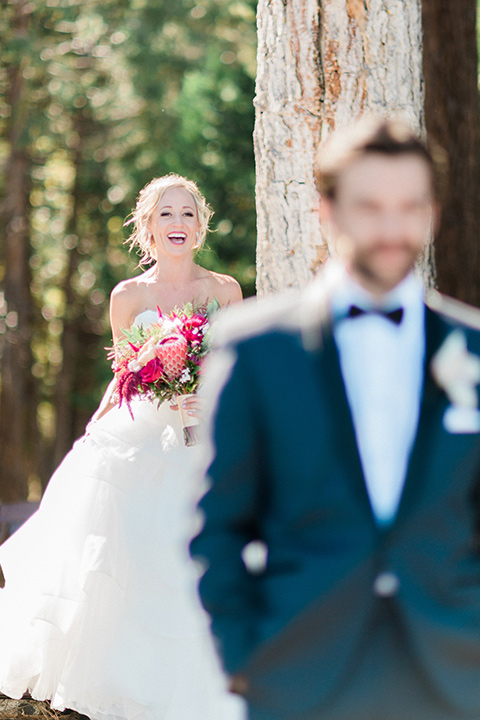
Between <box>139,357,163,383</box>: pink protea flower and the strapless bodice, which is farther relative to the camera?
the strapless bodice

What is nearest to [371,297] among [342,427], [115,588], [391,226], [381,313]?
[381,313]

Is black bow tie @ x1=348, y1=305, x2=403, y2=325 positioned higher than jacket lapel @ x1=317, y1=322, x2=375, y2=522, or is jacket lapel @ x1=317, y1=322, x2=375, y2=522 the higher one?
black bow tie @ x1=348, y1=305, x2=403, y2=325

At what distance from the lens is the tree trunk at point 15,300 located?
49.2 feet

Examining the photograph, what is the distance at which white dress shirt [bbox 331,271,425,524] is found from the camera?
5.35ft

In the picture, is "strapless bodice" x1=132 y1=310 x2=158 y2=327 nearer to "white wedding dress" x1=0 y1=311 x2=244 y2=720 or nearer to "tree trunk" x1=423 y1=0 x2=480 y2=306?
"white wedding dress" x1=0 y1=311 x2=244 y2=720

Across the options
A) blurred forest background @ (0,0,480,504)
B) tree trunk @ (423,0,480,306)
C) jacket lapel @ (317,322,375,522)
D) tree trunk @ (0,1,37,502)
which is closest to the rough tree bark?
jacket lapel @ (317,322,375,522)

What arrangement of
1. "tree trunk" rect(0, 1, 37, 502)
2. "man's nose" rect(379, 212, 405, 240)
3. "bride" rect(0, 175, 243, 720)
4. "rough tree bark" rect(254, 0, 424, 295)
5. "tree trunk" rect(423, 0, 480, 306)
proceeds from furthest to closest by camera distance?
"tree trunk" rect(0, 1, 37, 502) → "tree trunk" rect(423, 0, 480, 306) → "rough tree bark" rect(254, 0, 424, 295) → "bride" rect(0, 175, 243, 720) → "man's nose" rect(379, 212, 405, 240)

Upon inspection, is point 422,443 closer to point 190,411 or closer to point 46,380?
point 190,411

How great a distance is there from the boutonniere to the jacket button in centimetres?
28

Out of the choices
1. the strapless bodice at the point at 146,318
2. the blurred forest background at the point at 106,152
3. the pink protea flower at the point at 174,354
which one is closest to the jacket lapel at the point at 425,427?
the pink protea flower at the point at 174,354

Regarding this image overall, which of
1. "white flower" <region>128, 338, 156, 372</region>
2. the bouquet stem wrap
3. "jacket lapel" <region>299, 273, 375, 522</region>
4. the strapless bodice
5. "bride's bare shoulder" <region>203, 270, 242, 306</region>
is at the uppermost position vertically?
"jacket lapel" <region>299, 273, 375, 522</region>

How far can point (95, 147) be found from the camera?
1608 cm

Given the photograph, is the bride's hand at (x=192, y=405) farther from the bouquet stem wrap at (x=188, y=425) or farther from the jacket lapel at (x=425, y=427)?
the jacket lapel at (x=425, y=427)

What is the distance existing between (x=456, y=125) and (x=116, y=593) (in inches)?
265
